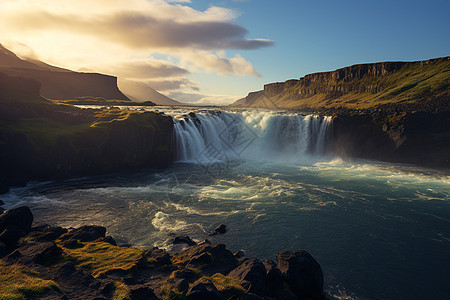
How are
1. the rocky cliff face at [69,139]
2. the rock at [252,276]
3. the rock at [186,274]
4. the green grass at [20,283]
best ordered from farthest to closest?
1. the rocky cliff face at [69,139]
2. the rock at [186,274]
3. the rock at [252,276]
4. the green grass at [20,283]

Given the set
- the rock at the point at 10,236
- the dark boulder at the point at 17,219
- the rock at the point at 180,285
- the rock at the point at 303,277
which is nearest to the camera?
the rock at the point at 180,285

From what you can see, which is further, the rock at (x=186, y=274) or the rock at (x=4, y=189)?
the rock at (x=4, y=189)

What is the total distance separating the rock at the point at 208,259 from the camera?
1780cm

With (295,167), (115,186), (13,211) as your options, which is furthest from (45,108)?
(295,167)

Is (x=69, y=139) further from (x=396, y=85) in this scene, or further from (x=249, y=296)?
(x=396, y=85)

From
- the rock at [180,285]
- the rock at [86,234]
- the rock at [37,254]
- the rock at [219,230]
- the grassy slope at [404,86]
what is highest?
the grassy slope at [404,86]

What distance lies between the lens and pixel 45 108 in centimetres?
5472

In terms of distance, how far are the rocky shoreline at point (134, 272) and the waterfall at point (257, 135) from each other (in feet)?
145

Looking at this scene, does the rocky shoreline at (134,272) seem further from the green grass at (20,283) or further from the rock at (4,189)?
the rock at (4,189)

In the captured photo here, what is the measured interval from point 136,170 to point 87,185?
37.8ft

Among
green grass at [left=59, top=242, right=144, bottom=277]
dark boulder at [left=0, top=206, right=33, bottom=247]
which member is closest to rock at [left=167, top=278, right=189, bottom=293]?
green grass at [left=59, top=242, right=144, bottom=277]

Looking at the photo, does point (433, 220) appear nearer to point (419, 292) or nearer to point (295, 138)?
point (419, 292)

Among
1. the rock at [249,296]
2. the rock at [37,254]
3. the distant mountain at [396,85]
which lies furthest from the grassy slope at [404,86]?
the rock at [37,254]

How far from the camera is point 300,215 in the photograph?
30094mm
